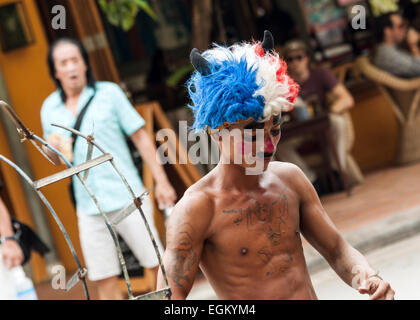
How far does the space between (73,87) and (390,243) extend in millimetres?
3171

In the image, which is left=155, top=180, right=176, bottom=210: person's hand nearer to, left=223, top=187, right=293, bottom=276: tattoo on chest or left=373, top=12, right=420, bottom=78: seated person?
left=223, top=187, right=293, bottom=276: tattoo on chest

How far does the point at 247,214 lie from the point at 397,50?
7.59m

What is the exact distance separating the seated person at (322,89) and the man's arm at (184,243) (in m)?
6.46

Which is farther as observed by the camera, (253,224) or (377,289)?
(253,224)

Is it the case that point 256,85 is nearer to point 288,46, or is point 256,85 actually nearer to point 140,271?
point 140,271

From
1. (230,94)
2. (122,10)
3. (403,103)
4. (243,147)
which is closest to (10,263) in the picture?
(243,147)

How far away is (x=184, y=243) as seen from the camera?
7.77ft

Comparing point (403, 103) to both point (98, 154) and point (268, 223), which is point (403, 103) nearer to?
point (98, 154)

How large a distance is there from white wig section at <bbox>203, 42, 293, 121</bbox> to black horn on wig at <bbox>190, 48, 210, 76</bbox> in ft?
0.12

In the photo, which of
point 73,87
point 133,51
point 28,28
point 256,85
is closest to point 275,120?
point 256,85

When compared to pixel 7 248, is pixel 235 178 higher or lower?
higher

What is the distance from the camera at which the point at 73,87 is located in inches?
193

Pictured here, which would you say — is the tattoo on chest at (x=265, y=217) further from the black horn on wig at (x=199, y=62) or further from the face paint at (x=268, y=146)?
the black horn on wig at (x=199, y=62)

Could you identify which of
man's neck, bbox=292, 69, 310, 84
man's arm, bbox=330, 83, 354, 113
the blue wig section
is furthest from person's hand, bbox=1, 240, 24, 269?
man's arm, bbox=330, 83, 354, 113
